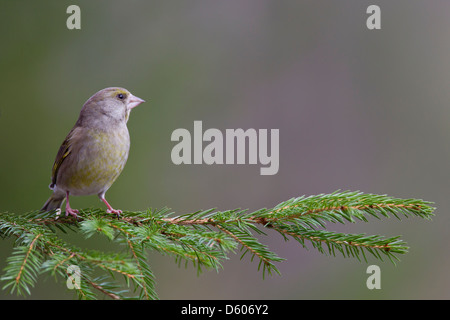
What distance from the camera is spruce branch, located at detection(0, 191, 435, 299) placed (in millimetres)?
1902

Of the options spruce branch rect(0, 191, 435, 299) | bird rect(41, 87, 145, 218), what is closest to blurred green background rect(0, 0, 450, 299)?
bird rect(41, 87, 145, 218)

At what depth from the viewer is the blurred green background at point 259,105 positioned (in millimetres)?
5383

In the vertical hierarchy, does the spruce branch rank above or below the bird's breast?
below

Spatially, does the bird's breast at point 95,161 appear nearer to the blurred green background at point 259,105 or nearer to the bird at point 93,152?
the bird at point 93,152

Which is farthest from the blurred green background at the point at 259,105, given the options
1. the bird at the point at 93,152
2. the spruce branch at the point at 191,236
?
the spruce branch at the point at 191,236

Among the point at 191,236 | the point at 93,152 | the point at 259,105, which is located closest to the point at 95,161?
the point at 93,152

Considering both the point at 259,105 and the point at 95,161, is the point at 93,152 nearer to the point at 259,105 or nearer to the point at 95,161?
the point at 95,161

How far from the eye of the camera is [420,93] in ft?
22.9

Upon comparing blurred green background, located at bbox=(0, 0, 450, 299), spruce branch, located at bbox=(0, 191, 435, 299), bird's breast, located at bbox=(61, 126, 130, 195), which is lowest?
spruce branch, located at bbox=(0, 191, 435, 299)

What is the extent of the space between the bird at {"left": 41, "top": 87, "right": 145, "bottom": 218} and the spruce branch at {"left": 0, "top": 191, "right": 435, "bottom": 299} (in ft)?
1.33

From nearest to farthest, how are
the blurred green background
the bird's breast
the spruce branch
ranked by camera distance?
1. the spruce branch
2. the bird's breast
3. the blurred green background

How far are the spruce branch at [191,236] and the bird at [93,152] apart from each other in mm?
407

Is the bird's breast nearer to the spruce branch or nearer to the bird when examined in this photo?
the bird

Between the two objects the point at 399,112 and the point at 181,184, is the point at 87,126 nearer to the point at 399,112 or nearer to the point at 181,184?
the point at 181,184
